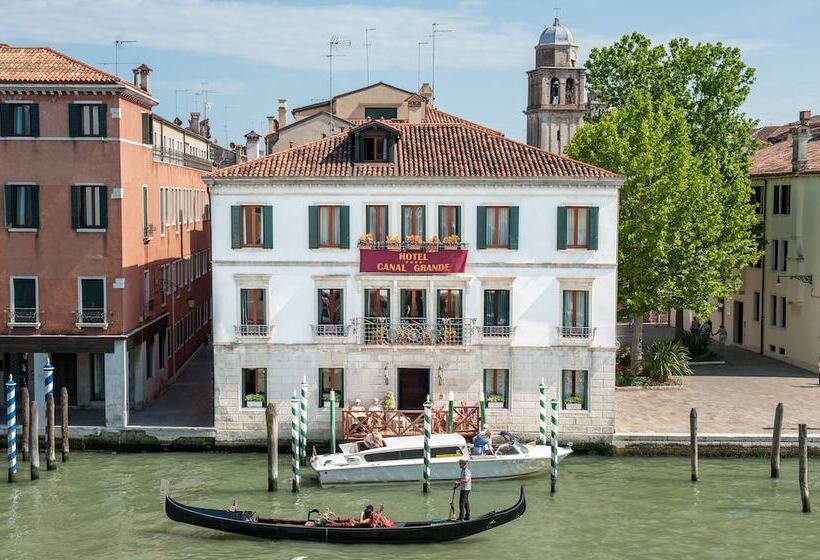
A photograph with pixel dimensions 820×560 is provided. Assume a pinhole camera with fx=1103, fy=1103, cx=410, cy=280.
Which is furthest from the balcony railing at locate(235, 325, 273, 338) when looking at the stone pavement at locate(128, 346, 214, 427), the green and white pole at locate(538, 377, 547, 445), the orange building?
the green and white pole at locate(538, 377, 547, 445)

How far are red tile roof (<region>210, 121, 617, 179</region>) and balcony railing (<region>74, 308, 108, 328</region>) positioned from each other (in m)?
6.24

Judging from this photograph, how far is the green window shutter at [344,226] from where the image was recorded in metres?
35.4

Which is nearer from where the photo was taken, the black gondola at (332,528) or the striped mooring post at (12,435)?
the black gondola at (332,528)

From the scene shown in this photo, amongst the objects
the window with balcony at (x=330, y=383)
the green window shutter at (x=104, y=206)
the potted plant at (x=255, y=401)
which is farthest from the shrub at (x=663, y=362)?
the green window shutter at (x=104, y=206)

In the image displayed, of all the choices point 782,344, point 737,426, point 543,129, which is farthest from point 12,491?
point 543,129

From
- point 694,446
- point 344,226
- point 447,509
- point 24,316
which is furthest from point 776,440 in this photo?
point 24,316

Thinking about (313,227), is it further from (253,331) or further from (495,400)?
(495,400)

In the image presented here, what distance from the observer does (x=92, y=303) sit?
36969 millimetres

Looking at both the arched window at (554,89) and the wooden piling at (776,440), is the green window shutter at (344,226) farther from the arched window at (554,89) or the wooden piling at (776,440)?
the arched window at (554,89)

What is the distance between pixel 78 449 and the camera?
3622 centimetres

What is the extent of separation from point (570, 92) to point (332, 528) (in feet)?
198

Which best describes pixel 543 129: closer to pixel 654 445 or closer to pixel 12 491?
pixel 654 445

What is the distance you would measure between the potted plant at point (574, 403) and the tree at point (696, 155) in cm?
827

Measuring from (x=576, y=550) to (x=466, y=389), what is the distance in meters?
9.54
